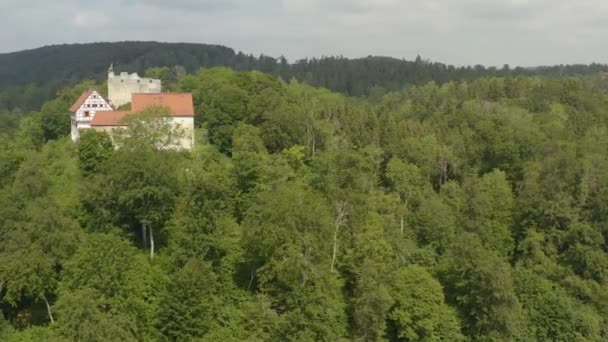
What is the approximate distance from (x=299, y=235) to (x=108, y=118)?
23350mm

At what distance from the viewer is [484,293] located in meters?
40.5

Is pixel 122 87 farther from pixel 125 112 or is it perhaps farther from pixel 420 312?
pixel 420 312

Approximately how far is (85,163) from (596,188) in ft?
137

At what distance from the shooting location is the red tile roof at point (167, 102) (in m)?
52.3

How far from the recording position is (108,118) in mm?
51844

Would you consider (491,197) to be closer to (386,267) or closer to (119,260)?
(386,267)

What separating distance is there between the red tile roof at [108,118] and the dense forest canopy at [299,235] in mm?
3699

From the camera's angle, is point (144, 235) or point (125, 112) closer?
point (144, 235)

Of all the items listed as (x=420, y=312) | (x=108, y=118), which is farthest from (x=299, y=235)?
(x=108, y=118)

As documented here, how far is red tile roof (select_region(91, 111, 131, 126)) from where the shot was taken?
51156 millimetres

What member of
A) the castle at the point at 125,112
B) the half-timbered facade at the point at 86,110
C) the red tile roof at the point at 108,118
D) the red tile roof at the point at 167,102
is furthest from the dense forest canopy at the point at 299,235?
the red tile roof at the point at 108,118

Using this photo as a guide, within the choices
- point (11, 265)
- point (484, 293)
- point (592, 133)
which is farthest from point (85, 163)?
point (592, 133)

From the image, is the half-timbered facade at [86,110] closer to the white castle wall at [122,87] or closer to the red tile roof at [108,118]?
the red tile roof at [108,118]

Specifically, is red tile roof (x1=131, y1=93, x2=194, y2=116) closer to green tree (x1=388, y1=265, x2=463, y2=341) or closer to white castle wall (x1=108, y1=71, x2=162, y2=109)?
white castle wall (x1=108, y1=71, x2=162, y2=109)
